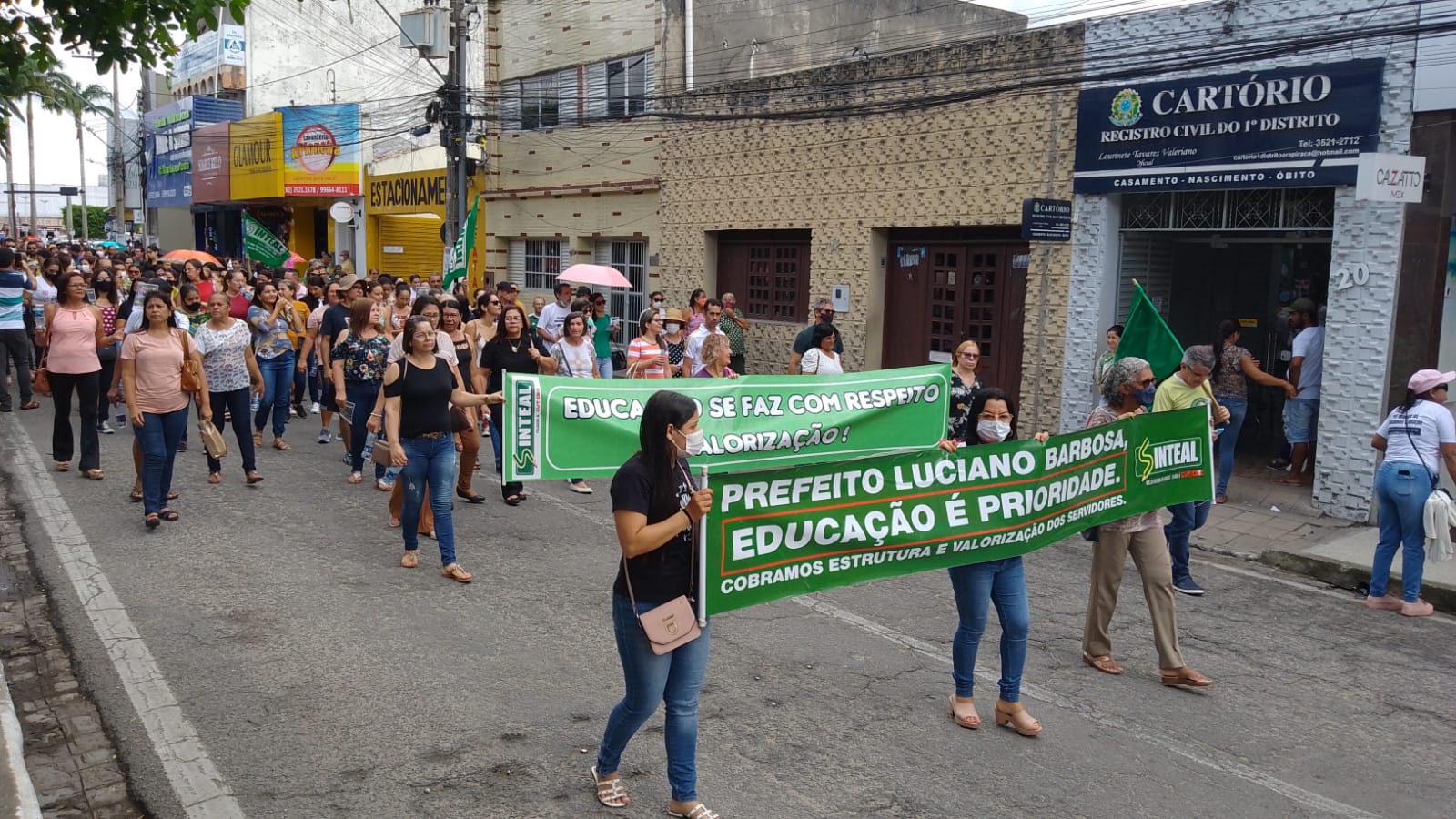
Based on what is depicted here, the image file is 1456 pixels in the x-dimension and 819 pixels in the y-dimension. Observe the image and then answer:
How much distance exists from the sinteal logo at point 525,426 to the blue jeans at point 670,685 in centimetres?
344

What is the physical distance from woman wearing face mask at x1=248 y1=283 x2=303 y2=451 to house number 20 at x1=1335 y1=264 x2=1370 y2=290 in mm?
10537

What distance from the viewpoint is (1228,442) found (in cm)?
1123

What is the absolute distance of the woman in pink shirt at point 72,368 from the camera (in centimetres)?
1062

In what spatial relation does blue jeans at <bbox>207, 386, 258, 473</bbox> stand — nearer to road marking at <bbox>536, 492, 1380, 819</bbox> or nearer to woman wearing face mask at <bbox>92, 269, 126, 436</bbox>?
woman wearing face mask at <bbox>92, 269, 126, 436</bbox>

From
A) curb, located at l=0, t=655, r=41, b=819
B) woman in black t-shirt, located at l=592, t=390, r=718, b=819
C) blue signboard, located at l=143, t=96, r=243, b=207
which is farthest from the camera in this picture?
blue signboard, located at l=143, t=96, r=243, b=207

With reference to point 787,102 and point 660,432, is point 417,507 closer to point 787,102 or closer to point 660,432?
point 660,432

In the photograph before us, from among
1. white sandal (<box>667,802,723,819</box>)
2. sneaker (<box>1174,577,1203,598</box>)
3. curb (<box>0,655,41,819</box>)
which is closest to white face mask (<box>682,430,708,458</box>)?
white sandal (<box>667,802,723,819</box>)

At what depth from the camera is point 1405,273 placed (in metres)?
10.5

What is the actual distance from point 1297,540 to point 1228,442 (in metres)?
1.45

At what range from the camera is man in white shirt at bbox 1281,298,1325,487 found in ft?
38.0

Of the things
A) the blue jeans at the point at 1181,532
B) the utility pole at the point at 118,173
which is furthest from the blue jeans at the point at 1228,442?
the utility pole at the point at 118,173

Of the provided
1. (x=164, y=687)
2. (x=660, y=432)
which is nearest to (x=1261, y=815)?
(x=660, y=432)

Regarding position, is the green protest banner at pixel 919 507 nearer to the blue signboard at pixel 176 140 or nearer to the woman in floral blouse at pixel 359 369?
the woman in floral blouse at pixel 359 369

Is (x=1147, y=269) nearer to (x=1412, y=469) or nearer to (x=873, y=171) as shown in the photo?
(x=873, y=171)
